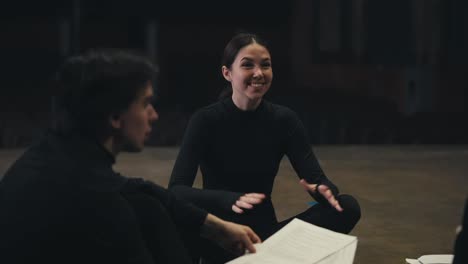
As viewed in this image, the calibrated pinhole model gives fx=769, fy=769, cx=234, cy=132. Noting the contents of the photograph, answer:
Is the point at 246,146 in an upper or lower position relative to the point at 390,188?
upper

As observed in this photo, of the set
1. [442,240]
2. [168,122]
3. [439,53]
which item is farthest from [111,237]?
[439,53]

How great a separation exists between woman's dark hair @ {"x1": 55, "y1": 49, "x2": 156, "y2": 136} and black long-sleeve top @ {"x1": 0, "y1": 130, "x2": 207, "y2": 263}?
0.14 feet

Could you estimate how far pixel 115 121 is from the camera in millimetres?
1423

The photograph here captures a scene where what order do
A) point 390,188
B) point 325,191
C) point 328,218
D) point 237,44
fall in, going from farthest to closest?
point 390,188, point 237,44, point 328,218, point 325,191

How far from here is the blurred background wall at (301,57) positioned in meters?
7.72

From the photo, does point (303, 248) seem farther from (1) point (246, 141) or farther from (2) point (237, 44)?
(2) point (237, 44)

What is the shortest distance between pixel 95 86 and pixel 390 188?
3316 millimetres

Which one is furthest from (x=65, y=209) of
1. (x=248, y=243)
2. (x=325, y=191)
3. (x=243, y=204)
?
(x=325, y=191)

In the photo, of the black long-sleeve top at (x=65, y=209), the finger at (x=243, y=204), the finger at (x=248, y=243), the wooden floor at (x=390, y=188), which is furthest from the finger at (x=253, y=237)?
the wooden floor at (x=390, y=188)

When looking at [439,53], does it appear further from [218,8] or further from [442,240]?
[442,240]

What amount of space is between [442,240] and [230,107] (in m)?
1.27

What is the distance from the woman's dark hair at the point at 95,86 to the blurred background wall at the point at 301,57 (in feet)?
17.8

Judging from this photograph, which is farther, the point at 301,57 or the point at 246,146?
the point at 301,57

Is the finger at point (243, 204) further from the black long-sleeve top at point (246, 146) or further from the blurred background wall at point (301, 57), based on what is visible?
the blurred background wall at point (301, 57)
